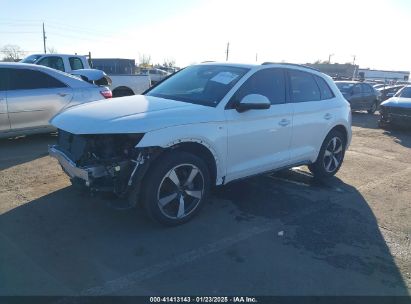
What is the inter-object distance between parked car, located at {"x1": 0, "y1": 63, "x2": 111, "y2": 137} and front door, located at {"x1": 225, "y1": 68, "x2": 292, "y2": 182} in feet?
15.4

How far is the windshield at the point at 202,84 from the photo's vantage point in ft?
15.3

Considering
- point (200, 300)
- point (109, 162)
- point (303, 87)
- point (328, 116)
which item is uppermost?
point (303, 87)

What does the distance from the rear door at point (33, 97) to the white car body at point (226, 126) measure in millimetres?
3348

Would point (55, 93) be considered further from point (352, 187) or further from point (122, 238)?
point (352, 187)

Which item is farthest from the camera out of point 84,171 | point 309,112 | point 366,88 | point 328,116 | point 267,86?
point 366,88

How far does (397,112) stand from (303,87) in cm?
819

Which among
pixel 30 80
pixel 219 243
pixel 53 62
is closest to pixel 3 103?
pixel 30 80

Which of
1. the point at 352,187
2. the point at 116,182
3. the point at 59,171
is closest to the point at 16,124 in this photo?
the point at 59,171

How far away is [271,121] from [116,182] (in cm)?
217

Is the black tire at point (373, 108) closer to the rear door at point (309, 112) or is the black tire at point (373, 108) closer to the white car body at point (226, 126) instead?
the rear door at point (309, 112)

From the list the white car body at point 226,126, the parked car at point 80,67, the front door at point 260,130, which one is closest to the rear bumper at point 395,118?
the white car body at point 226,126

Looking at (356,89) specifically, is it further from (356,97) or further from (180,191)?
(180,191)

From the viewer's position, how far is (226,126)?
4441mm

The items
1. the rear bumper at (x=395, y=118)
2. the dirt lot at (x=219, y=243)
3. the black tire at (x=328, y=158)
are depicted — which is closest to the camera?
the dirt lot at (x=219, y=243)
